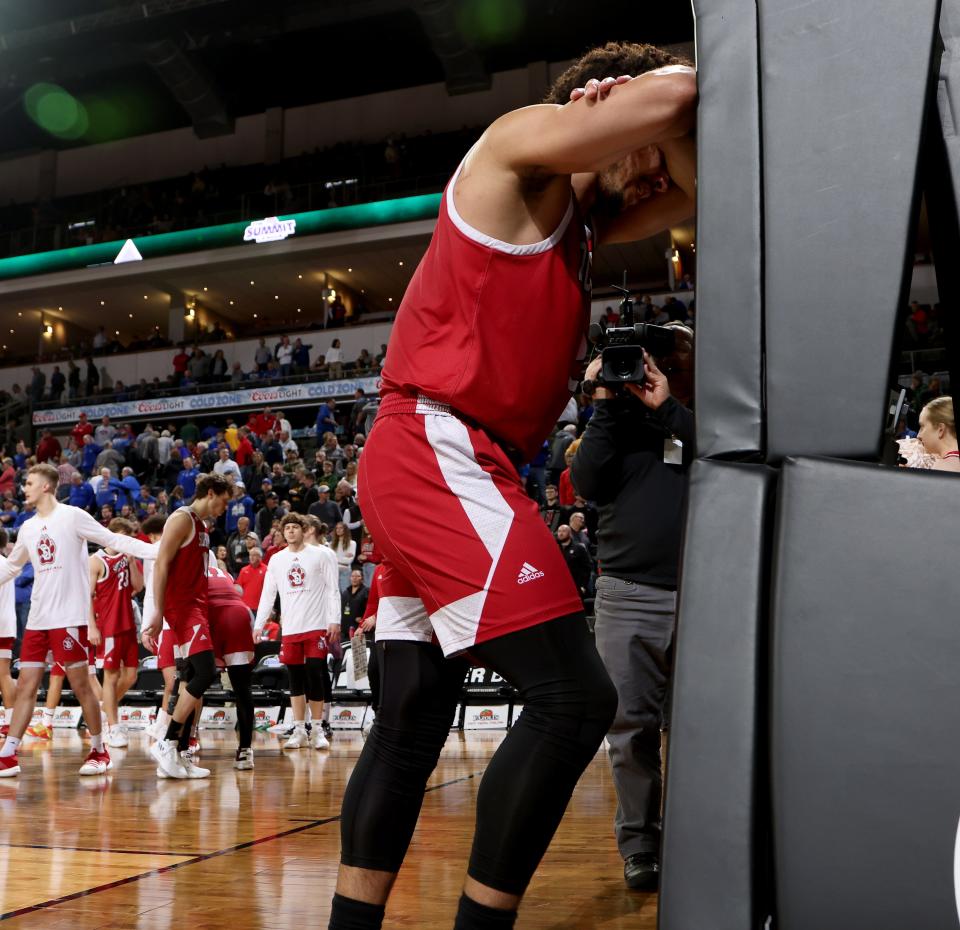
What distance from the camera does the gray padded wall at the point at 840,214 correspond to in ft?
4.20

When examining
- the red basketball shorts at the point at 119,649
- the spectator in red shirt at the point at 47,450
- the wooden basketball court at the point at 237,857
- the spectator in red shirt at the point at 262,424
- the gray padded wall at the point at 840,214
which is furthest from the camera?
the spectator in red shirt at the point at 47,450

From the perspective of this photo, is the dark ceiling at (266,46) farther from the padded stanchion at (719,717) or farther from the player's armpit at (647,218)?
the padded stanchion at (719,717)

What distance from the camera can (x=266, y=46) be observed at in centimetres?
2492

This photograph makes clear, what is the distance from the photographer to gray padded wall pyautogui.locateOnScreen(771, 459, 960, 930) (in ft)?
3.66

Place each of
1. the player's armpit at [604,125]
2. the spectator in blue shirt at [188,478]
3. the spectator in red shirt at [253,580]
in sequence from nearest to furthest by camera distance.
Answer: the player's armpit at [604,125], the spectator in red shirt at [253,580], the spectator in blue shirt at [188,478]

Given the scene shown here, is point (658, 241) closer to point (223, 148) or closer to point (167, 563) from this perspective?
point (223, 148)

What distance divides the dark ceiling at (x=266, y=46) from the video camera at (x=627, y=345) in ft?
69.5

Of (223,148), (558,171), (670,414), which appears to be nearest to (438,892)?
(670,414)

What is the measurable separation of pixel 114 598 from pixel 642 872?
6.73 m

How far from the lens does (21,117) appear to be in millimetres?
28328

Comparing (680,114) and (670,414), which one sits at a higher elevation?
(680,114)

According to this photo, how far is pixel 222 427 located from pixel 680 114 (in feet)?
73.4

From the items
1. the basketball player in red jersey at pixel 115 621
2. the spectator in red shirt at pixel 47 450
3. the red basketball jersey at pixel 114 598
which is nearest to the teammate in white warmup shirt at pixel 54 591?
the basketball player in red jersey at pixel 115 621

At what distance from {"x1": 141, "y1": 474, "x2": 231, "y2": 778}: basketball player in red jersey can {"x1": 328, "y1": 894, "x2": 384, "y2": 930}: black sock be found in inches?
169
